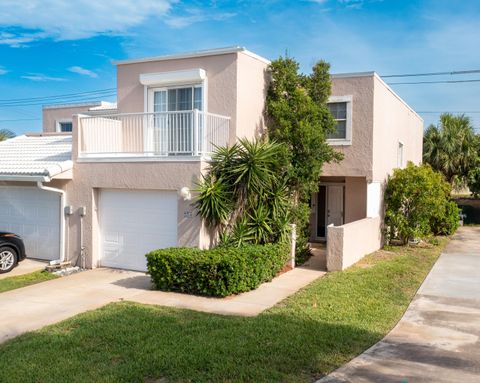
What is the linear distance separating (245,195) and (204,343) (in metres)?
5.42

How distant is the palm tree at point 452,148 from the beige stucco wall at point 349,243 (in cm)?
1451

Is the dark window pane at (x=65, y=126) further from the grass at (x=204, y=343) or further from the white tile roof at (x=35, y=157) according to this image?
the grass at (x=204, y=343)

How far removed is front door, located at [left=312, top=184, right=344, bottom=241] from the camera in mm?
18016

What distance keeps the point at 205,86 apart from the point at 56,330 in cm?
751

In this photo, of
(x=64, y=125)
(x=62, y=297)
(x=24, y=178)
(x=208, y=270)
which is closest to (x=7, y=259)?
(x=24, y=178)

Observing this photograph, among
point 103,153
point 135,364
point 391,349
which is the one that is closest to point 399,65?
point 103,153

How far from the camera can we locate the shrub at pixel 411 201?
52.2 feet

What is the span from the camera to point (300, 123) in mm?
12656

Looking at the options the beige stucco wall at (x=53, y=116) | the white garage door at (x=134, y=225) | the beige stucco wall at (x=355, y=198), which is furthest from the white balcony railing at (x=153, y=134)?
the beige stucco wall at (x=53, y=116)

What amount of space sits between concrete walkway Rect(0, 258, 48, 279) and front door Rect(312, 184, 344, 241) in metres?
9.76

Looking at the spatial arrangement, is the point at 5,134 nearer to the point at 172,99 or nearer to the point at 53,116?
the point at 53,116

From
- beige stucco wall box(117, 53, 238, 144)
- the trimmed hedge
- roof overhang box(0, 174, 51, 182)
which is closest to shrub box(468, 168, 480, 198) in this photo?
beige stucco wall box(117, 53, 238, 144)

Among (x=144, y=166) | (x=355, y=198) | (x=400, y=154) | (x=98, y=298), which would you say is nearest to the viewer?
(x=98, y=298)

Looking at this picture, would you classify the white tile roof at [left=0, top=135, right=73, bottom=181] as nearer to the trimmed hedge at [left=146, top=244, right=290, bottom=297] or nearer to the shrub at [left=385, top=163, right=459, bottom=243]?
the trimmed hedge at [left=146, top=244, right=290, bottom=297]
